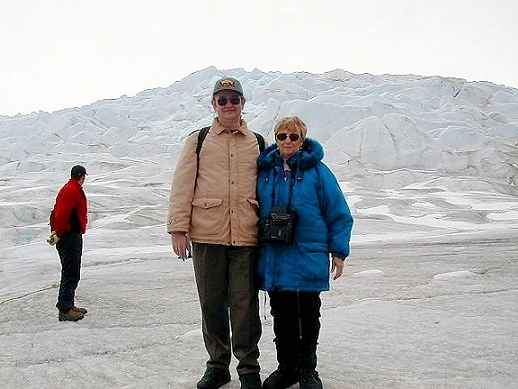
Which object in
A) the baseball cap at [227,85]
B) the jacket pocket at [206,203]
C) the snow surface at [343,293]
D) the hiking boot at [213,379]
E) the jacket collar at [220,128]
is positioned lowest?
the snow surface at [343,293]

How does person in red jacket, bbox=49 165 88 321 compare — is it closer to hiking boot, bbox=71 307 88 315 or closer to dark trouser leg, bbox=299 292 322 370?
hiking boot, bbox=71 307 88 315

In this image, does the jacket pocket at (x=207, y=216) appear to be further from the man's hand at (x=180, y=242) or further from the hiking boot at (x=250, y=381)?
the hiking boot at (x=250, y=381)

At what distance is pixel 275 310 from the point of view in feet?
12.4

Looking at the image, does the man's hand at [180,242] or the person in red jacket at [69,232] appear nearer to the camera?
the man's hand at [180,242]

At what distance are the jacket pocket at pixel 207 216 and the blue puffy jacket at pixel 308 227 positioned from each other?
1.01 feet

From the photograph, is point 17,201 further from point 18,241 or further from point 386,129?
point 386,129

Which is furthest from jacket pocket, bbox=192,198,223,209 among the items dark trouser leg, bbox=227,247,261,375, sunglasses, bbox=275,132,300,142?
sunglasses, bbox=275,132,300,142

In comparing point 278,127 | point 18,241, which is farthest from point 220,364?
point 18,241

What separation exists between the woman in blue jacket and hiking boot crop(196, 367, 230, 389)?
32 cm

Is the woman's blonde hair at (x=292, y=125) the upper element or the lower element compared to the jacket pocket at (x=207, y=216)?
upper

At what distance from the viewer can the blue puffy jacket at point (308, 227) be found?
363 centimetres

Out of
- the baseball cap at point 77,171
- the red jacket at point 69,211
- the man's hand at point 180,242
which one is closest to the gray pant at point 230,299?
the man's hand at point 180,242

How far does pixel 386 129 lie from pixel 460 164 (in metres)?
5.88

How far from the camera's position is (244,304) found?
3.81 m
